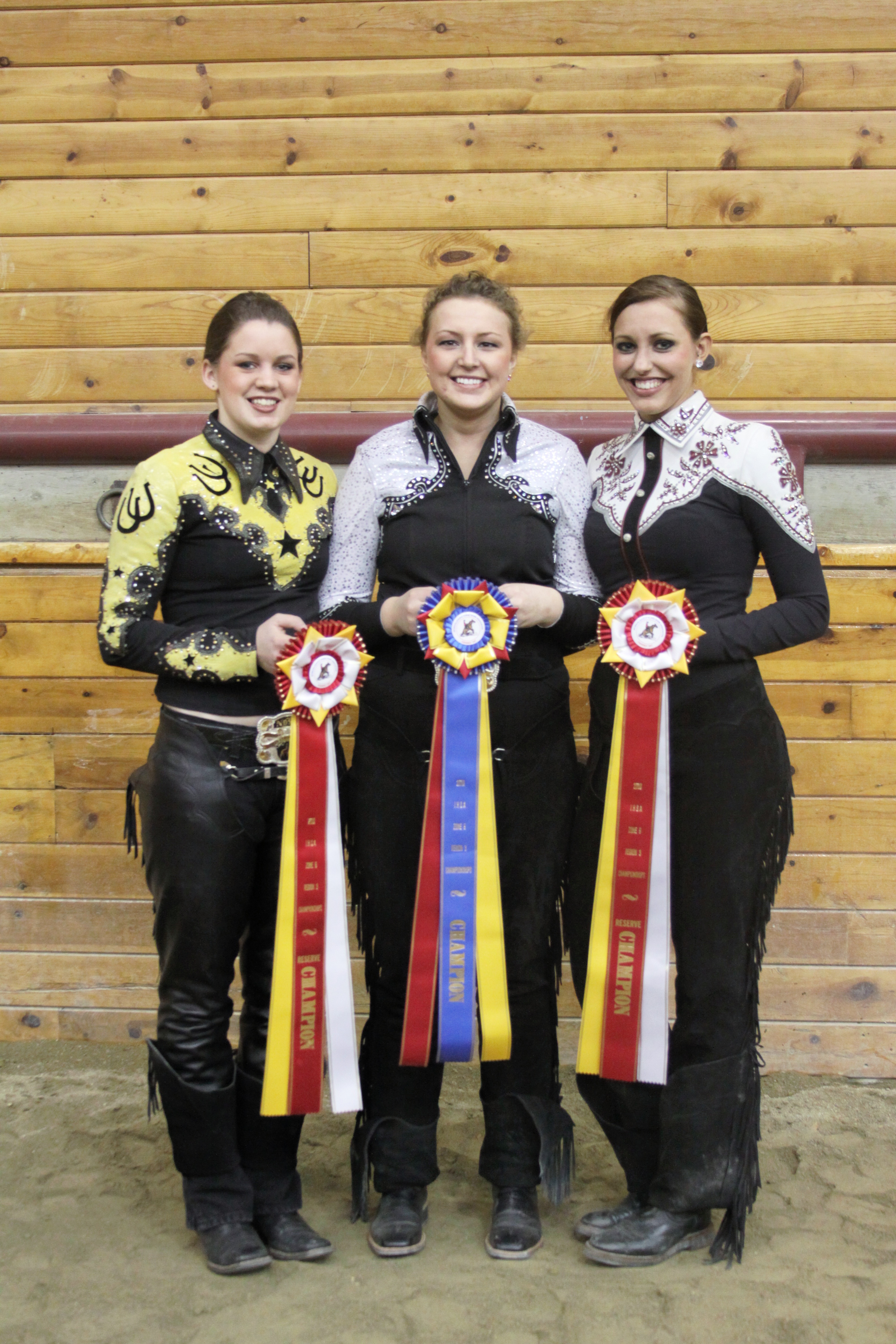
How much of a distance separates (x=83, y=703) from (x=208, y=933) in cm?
114

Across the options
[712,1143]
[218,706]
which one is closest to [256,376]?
[218,706]

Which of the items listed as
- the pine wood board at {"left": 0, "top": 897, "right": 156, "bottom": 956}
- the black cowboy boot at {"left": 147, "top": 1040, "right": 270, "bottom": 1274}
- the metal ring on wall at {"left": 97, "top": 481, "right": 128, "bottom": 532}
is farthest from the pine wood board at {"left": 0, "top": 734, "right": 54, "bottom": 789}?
the black cowboy boot at {"left": 147, "top": 1040, "right": 270, "bottom": 1274}

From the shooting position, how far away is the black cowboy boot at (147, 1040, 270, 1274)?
Answer: 193 cm

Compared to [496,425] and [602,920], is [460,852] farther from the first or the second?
[496,425]

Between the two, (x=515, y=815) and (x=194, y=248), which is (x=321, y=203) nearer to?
(x=194, y=248)

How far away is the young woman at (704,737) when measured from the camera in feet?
6.31

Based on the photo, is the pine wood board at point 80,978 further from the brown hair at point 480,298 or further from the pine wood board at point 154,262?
the brown hair at point 480,298

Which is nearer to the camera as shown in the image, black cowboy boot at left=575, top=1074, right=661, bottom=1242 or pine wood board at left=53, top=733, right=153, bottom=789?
black cowboy boot at left=575, top=1074, right=661, bottom=1242

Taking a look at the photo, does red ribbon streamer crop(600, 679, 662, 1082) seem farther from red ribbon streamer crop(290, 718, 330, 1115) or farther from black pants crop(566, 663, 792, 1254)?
red ribbon streamer crop(290, 718, 330, 1115)

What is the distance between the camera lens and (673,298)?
1931 millimetres

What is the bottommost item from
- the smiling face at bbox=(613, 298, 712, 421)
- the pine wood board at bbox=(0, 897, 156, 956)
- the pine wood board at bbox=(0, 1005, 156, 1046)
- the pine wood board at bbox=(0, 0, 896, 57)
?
the pine wood board at bbox=(0, 1005, 156, 1046)

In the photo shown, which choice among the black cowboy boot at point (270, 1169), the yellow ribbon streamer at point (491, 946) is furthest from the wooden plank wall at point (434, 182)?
the black cowboy boot at point (270, 1169)

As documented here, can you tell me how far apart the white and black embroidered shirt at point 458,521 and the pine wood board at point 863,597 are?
35.7 inches

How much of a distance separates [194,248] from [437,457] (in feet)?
4.08
